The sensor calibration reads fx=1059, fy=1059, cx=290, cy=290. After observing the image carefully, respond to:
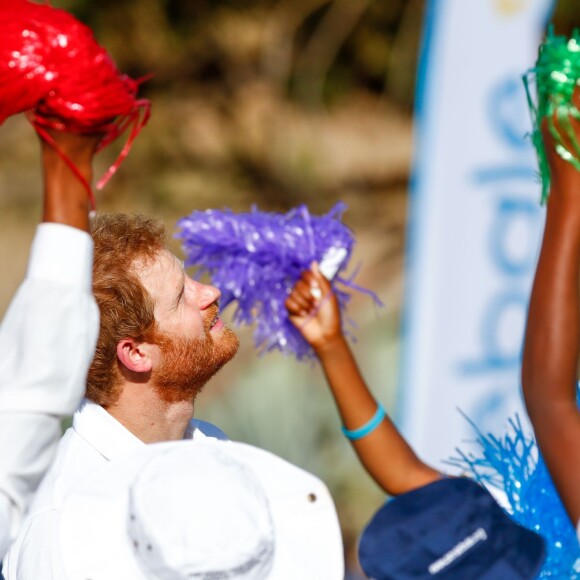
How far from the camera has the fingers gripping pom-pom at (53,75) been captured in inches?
47.3

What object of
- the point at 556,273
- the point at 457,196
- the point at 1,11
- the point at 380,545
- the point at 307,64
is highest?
the point at 1,11

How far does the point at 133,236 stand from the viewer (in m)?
2.18

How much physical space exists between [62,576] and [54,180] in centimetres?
78

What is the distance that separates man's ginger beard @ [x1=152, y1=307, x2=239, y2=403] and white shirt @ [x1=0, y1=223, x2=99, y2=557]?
36.5 inches

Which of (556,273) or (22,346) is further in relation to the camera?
(556,273)

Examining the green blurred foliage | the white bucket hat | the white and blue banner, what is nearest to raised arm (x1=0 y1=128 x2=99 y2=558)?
the white bucket hat

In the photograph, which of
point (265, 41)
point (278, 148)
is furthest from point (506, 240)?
point (265, 41)

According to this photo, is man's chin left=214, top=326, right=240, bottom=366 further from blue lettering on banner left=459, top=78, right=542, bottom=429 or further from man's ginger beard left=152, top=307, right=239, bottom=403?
blue lettering on banner left=459, top=78, right=542, bottom=429

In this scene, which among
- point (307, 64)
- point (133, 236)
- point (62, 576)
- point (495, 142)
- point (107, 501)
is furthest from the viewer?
point (307, 64)

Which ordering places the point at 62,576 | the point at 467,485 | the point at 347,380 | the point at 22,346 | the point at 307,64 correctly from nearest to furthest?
the point at 22,346 < the point at 467,485 < the point at 62,576 < the point at 347,380 < the point at 307,64

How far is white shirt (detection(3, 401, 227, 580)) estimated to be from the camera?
5.77 ft

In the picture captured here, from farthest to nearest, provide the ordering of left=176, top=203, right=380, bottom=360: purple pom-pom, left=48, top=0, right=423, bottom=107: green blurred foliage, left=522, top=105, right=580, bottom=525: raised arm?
left=48, top=0, right=423, bottom=107: green blurred foliage < left=176, top=203, right=380, bottom=360: purple pom-pom < left=522, top=105, right=580, bottom=525: raised arm

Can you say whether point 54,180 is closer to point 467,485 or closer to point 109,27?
point 467,485

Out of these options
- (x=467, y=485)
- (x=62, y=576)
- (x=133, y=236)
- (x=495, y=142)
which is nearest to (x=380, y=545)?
(x=467, y=485)
